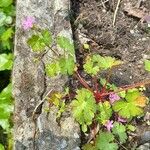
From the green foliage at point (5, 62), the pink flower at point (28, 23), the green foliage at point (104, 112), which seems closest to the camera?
the green foliage at point (104, 112)

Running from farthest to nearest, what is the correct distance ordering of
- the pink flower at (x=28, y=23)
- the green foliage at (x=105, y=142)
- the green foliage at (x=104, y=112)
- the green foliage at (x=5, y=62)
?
the green foliage at (x=5, y=62) → the pink flower at (x=28, y=23) → the green foliage at (x=104, y=112) → the green foliage at (x=105, y=142)

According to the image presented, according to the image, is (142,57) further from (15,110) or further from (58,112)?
(15,110)

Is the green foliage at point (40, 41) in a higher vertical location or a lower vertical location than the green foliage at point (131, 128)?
higher

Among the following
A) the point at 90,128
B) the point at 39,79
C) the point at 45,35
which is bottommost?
the point at 90,128

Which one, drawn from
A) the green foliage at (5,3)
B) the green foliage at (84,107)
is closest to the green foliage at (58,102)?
the green foliage at (84,107)

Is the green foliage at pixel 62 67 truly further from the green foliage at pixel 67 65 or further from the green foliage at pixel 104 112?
the green foliage at pixel 104 112

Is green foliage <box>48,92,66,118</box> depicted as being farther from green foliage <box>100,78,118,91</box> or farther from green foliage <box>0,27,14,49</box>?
green foliage <box>0,27,14,49</box>

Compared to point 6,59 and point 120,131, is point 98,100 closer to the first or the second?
point 120,131

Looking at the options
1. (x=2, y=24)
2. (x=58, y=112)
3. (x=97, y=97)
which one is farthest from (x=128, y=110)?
(x=2, y=24)
